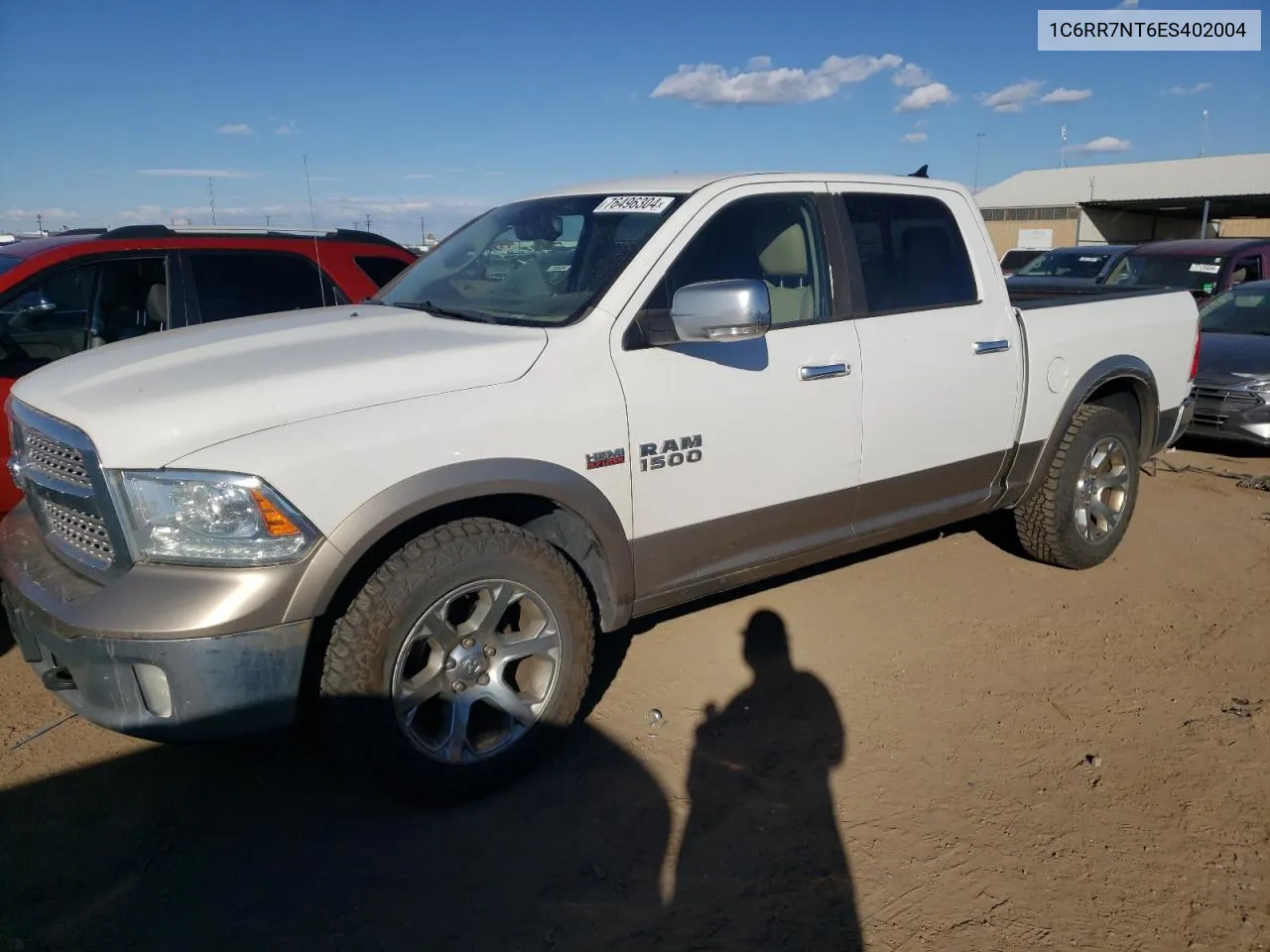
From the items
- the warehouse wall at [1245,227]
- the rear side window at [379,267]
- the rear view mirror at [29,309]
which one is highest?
the warehouse wall at [1245,227]

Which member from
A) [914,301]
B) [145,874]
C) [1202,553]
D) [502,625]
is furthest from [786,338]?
[1202,553]

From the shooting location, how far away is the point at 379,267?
19.3ft

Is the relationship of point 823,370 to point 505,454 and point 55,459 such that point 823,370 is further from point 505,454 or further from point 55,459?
point 55,459

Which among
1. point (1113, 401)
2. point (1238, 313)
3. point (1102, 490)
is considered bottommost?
point (1102, 490)

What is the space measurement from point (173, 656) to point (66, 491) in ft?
2.23

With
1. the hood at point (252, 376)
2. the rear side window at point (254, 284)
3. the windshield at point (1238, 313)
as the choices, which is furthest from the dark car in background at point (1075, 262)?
the hood at point (252, 376)

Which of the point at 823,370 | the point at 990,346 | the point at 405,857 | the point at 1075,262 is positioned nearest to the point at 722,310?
the point at 823,370

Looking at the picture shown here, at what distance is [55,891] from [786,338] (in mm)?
2971

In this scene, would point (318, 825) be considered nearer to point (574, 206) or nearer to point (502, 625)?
point (502, 625)

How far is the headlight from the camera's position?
8.38 ft

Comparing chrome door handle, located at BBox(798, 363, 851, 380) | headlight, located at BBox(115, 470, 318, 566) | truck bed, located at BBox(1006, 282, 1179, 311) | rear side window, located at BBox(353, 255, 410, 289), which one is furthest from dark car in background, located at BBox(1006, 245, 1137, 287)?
headlight, located at BBox(115, 470, 318, 566)

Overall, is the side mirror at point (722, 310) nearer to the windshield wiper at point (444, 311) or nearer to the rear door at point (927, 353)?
the windshield wiper at point (444, 311)

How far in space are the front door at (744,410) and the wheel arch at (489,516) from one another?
0.13 meters

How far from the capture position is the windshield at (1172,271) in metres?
11.1
